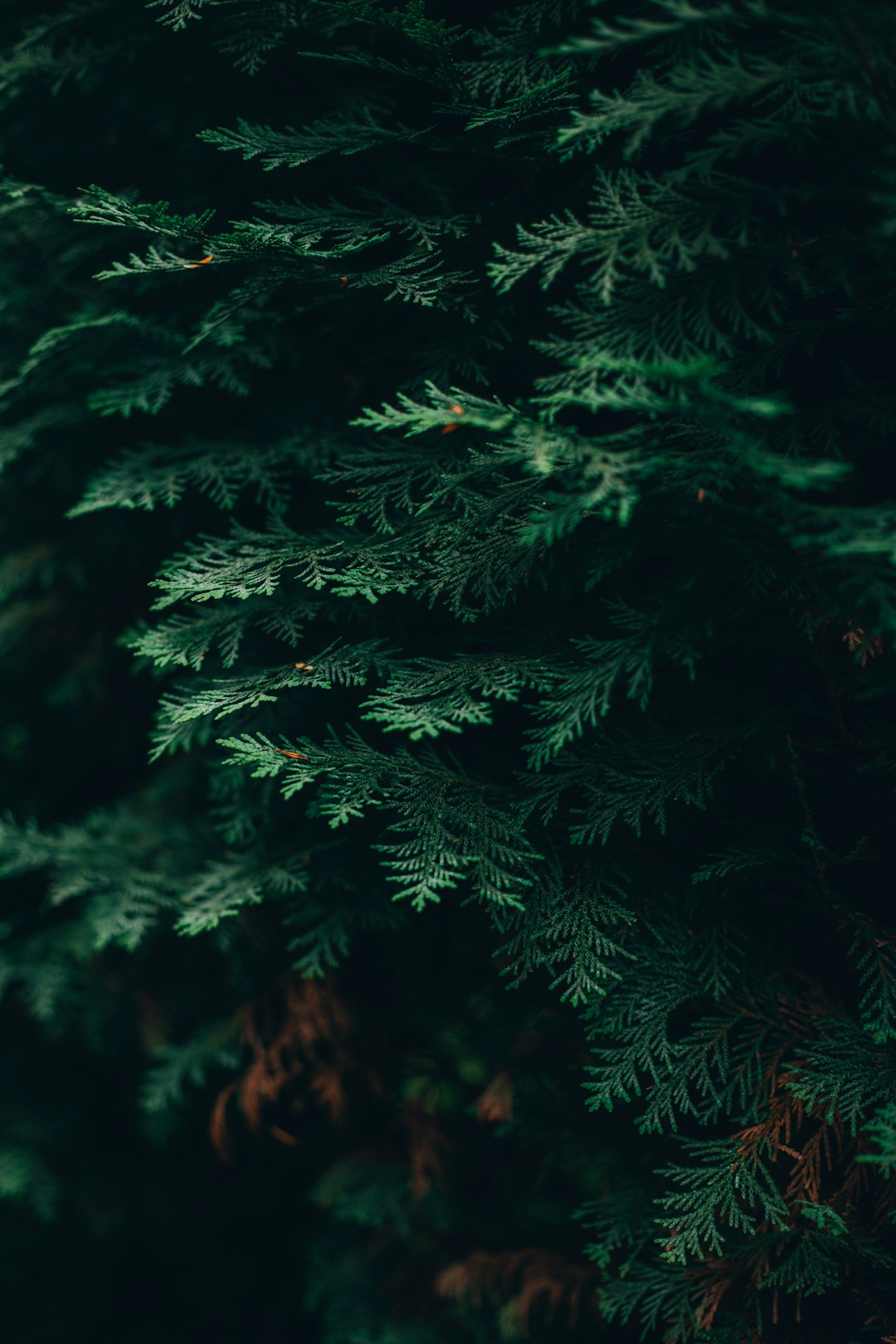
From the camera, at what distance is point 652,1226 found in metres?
2.19

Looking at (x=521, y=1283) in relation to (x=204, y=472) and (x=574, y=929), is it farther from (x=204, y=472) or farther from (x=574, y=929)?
(x=204, y=472)

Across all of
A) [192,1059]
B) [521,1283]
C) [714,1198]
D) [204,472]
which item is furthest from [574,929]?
[192,1059]

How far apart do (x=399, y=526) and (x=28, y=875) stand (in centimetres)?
317

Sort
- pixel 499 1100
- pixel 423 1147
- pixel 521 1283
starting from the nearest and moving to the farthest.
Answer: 1. pixel 499 1100
2. pixel 521 1283
3. pixel 423 1147

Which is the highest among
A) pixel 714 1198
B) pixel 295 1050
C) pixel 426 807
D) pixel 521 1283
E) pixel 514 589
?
pixel 514 589

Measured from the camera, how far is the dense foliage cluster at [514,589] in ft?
5.96

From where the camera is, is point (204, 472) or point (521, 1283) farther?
point (521, 1283)

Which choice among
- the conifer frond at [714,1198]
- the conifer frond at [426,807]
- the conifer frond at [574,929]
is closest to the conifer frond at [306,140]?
the conifer frond at [426,807]

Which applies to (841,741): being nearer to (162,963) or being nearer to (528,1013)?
(528,1013)

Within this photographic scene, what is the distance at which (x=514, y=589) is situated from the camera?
211cm

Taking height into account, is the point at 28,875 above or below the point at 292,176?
below

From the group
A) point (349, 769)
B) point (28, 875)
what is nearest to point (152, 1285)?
point (28, 875)

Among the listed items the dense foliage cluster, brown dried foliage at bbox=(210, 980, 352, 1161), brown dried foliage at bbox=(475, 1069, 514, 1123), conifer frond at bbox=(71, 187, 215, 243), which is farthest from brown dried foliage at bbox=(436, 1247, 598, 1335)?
conifer frond at bbox=(71, 187, 215, 243)

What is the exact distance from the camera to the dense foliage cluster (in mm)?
1815
